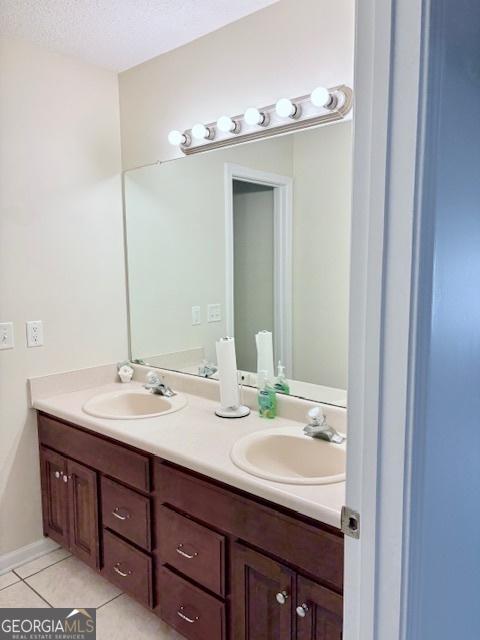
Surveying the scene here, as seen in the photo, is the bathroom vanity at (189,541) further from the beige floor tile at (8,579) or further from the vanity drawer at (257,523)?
the beige floor tile at (8,579)

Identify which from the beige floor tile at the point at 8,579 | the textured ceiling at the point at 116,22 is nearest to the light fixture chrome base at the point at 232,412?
the beige floor tile at the point at 8,579

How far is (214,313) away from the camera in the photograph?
90.7 inches

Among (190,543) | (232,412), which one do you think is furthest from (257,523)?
(232,412)

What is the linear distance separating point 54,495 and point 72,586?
0.41m

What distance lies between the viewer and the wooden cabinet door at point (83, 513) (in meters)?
2.06

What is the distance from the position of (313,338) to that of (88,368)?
1225 mm

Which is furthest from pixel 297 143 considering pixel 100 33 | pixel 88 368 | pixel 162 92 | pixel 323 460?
pixel 88 368

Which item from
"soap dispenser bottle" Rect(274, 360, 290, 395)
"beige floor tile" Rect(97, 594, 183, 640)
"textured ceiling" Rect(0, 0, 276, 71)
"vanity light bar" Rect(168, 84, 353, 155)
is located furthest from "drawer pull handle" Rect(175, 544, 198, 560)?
"textured ceiling" Rect(0, 0, 276, 71)

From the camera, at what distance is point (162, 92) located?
7.70 feet

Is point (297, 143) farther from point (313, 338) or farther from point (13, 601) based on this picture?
point (13, 601)

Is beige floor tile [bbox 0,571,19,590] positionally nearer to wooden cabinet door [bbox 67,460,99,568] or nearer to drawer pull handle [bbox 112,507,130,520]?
wooden cabinet door [bbox 67,460,99,568]

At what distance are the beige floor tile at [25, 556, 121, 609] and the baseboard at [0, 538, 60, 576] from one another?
123 mm

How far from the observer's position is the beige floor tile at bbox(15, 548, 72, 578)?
227 cm

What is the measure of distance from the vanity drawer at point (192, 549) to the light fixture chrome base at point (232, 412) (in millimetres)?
437
